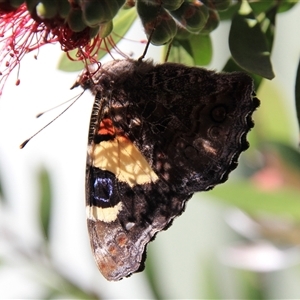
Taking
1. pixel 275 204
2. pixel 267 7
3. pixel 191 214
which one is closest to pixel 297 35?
pixel 191 214

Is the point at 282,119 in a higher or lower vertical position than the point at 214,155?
lower

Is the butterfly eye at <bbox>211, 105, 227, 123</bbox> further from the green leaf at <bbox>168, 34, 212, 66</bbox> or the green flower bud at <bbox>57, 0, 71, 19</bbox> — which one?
the green flower bud at <bbox>57, 0, 71, 19</bbox>

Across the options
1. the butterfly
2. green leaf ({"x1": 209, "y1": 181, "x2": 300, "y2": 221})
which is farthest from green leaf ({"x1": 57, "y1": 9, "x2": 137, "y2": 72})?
green leaf ({"x1": 209, "y1": 181, "x2": 300, "y2": 221})

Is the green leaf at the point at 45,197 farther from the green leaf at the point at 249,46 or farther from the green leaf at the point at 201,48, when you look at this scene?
the green leaf at the point at 249,46

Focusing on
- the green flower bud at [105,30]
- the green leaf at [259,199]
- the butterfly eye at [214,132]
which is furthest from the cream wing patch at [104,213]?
the green leaf at [259,199]

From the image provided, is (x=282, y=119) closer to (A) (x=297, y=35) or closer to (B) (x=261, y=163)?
(B) (x=261, y=163)

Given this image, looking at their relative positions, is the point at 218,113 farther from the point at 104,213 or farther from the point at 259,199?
the point at 259,199

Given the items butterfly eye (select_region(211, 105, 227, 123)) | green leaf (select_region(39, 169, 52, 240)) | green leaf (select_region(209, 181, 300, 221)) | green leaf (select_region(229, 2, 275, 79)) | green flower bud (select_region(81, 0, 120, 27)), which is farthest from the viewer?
green leaf (select_region(39, 169, 52, 240))

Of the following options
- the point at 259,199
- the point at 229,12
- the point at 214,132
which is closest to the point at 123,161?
the point at 214,132
